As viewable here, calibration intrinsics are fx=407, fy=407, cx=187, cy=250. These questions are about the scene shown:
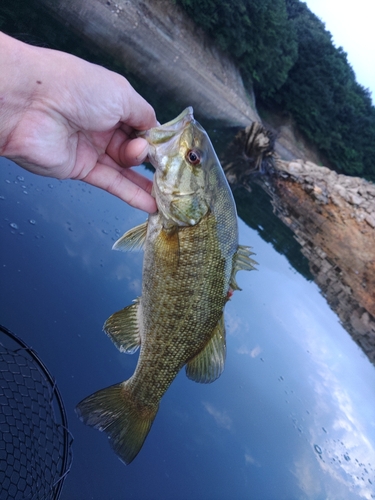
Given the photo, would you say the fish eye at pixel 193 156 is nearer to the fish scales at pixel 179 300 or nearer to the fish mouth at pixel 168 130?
the fish mouth at pixel 168 130

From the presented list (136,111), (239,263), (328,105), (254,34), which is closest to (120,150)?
(136,111)

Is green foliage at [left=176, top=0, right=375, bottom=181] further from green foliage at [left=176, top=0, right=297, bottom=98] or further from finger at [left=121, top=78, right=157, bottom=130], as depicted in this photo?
finger at [left=121, top=78, right=157, bottom=130]

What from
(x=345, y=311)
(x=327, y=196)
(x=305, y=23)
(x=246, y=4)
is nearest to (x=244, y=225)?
(x=345, y=311)

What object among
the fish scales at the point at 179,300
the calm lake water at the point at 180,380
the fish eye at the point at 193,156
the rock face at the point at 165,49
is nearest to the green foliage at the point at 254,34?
the rock face at the point at 165,49

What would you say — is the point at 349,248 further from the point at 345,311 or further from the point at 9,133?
the point at 9,133

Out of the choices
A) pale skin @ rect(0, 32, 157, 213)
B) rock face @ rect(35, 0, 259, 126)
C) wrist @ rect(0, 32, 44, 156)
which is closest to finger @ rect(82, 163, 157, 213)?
pale skin @ rect(0, 32, 157, 213)

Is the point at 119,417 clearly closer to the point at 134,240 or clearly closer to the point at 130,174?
the point at 134,240
